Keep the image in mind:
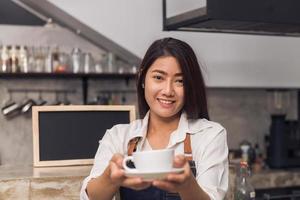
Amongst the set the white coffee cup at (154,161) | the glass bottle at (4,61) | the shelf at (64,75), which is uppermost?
the glass bottle at (4,61)

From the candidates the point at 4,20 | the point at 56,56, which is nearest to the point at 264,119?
the point at 56,56

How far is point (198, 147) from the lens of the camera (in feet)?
4.53

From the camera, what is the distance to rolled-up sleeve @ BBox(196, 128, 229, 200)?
1280 millimetres

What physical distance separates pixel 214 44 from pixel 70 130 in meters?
1.54

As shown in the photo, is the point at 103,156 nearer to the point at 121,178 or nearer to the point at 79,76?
the point at 121,178

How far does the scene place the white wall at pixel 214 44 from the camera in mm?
2867

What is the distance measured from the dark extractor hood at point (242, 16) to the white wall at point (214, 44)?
0.77 feet

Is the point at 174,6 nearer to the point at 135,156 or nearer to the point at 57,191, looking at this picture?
the point at 57,191

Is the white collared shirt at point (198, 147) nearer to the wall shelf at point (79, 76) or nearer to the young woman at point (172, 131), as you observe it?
the young woman at point (172, 131)

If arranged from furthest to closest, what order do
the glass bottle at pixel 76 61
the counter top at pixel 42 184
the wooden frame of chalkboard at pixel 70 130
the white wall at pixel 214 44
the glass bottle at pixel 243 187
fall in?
the glass bottle at pixel 76 61 → the white wall at pixel 214 44 → the glass bottle at pixel 243 187 → the wooden frame of chalkboard at pixel 70 130 → the counter top at pixel 42 184

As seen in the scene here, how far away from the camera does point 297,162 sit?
417cm

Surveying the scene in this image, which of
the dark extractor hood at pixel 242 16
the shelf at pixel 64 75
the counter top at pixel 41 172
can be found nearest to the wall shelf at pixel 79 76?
the shelf at pixel 64 75

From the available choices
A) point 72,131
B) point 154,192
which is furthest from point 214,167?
point 72,131

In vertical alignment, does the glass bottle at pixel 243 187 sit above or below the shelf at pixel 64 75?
below
